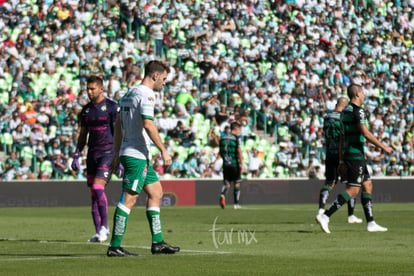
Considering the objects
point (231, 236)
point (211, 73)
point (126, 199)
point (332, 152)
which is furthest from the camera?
point (211, 73)

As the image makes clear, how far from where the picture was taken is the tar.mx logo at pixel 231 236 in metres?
16.0

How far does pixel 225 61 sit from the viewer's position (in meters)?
40.8

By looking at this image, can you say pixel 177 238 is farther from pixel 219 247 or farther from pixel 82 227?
pixel 82 227

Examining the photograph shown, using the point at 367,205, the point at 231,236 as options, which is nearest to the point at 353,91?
the point at 367,205

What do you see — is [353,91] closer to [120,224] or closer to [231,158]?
[120,224]

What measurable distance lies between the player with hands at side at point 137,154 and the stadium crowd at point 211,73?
19.9 metres

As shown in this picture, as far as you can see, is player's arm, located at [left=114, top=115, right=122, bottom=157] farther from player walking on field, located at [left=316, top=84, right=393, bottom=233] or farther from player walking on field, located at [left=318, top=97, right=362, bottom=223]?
player walking on field, located at [left=318, top=97, right=362, bottom=223]

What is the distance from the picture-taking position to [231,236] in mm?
17391

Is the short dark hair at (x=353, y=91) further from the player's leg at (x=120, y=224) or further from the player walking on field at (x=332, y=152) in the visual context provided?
the player's leg at (x=120, y=224)

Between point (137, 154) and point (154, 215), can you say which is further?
point (154, 215)

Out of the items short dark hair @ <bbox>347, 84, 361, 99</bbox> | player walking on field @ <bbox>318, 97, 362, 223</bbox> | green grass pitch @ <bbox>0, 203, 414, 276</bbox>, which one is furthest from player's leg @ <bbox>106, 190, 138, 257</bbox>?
player walking on field @ <bbox>318, 97, 362, 223</bbox>

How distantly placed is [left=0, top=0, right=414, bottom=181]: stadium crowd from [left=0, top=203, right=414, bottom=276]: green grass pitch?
11.3m

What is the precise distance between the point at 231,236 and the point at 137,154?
4331 millimetres

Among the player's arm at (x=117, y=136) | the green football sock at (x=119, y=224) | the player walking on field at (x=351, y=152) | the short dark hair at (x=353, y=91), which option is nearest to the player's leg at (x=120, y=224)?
the green football sock at (x=119, y=224)
